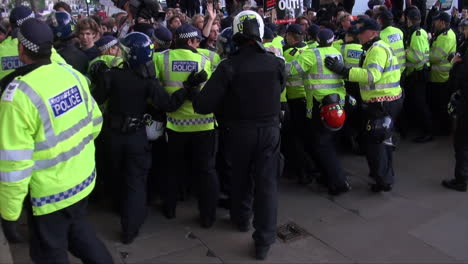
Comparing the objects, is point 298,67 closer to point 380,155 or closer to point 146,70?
point 380,155

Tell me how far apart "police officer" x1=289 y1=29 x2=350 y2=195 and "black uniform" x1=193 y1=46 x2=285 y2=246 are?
1206 millimetres

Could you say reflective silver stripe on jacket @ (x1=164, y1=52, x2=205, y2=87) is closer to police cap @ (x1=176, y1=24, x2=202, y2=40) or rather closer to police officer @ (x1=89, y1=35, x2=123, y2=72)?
police cap @ (x1=176, y1=24, x2=202, y2=40)

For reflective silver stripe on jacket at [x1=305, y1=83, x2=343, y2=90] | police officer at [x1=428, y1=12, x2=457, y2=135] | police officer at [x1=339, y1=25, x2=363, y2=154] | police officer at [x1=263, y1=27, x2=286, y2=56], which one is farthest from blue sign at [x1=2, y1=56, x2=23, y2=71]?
police officer at [x1=428, y1=12, x2=457, y2=135]

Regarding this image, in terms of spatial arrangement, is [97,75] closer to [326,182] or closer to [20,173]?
[20,173]

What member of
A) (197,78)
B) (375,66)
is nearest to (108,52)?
(197,78)

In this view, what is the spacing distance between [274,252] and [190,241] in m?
0.83

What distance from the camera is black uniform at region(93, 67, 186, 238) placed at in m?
4.04

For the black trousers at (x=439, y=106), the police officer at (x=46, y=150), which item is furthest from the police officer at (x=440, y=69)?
the police officer at (x=46, y=150)

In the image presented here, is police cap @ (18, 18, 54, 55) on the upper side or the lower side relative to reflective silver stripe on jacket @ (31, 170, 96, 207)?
upper

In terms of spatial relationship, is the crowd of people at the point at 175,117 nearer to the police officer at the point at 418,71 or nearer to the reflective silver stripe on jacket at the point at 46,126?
the reflective silver stripe on jacket at the point at 46,126

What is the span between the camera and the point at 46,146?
9.08ft

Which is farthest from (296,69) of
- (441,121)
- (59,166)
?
(441,121)

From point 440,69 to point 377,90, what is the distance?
2.60 meters

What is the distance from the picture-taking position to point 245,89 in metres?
3.79
